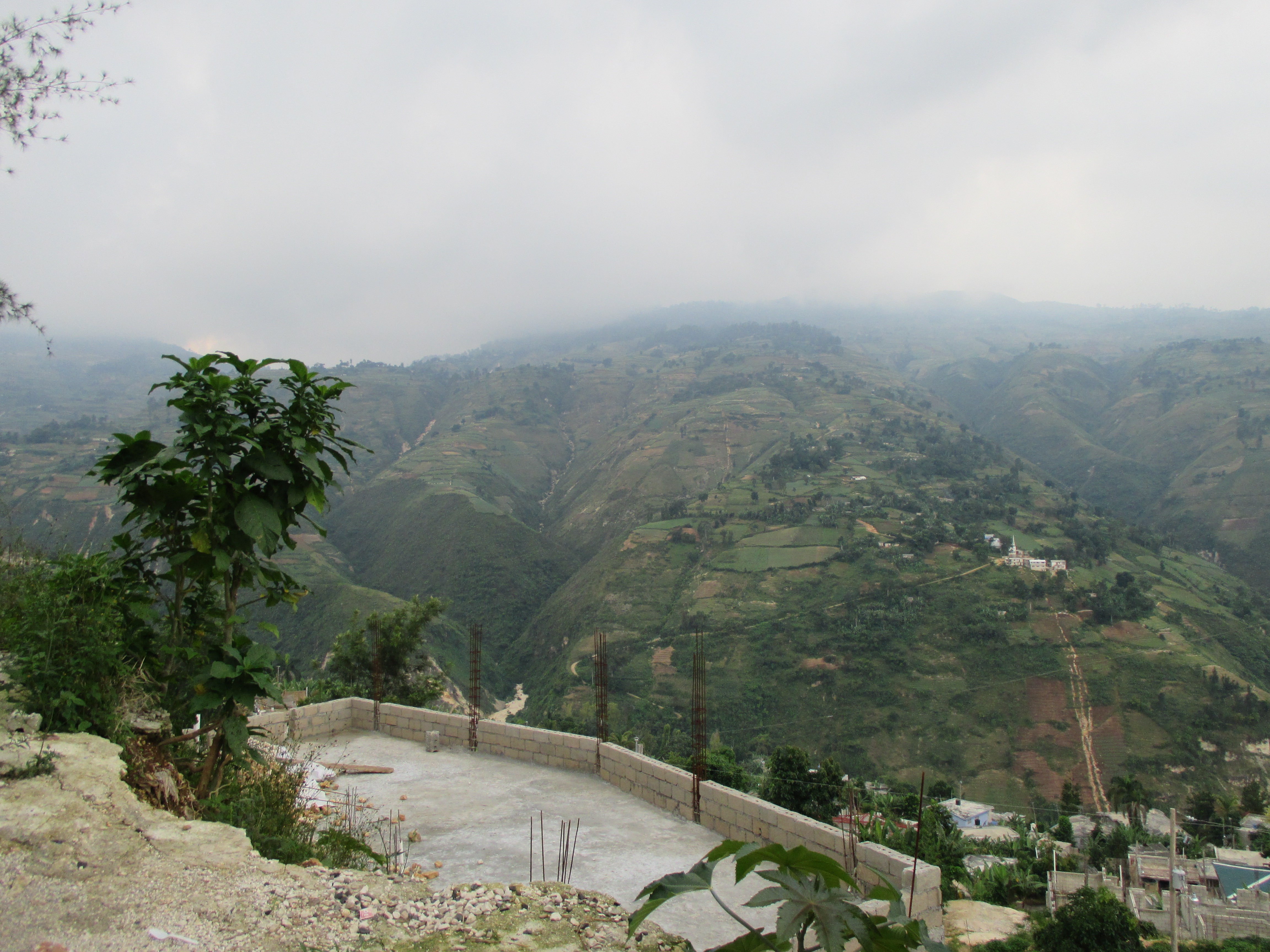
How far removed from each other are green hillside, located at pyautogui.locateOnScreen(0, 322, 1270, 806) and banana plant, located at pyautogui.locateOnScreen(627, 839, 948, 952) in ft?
19.7

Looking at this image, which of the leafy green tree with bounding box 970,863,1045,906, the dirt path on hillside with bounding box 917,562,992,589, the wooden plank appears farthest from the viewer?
the dirt path on hillside with bounding box 917,562,992,589

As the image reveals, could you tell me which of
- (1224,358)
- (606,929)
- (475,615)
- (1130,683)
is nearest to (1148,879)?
(1130,683)

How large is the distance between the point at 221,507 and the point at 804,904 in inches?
170

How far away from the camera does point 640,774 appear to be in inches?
316

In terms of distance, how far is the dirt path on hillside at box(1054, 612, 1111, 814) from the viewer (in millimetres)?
43844

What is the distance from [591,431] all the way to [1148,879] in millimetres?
134432

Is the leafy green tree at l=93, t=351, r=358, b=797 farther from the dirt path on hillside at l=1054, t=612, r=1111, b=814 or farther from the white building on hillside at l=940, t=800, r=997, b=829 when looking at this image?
the dirt path on hillside at l=1054, t=612, r=1111, b=814

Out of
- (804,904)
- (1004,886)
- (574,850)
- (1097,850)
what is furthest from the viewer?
(1097,850)

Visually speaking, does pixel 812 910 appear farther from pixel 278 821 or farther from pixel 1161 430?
pixel 1161 430

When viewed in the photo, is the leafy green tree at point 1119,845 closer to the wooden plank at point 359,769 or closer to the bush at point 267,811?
the wooden plank at point 359,769

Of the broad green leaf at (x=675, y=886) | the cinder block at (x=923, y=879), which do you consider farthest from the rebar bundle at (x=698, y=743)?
the broad green leaf at (x=675, y=886)

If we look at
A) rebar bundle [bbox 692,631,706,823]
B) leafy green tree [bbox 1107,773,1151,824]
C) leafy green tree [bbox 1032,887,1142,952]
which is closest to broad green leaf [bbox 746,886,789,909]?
rebar bundle [bbox 692,631,706,823]

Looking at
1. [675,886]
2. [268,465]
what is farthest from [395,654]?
[675,886]

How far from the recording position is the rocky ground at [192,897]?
135 inches
